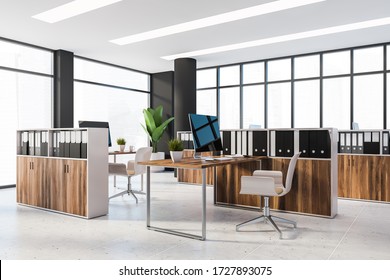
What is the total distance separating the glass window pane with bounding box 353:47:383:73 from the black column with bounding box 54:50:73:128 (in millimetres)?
6716

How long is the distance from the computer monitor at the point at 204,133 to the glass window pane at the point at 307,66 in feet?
14.9

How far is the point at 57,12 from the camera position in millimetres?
5258

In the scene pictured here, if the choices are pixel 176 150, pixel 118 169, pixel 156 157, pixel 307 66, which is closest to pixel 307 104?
pixel 307 66

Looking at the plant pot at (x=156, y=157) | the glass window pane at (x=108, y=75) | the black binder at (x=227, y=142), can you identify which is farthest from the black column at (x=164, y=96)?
the black binder at (x=227, y=142)

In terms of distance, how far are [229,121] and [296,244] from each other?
6139 millimetres

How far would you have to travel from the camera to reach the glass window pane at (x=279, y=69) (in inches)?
318

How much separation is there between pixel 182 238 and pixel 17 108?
550 centimetres

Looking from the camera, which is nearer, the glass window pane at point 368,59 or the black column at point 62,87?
the glass window pane at point 368,59

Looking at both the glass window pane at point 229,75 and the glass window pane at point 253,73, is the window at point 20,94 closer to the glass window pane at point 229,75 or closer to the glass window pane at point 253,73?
the glass window pane at point 229,75

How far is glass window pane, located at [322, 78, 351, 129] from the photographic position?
7363 mm

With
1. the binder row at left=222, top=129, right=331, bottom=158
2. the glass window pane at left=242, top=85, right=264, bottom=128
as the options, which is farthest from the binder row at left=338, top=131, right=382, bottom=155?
the glass window pane at left=242, top=85, right=264, bottom=128

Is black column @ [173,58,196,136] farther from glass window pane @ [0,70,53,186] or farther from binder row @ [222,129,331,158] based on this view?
binder row @ [222,129,331,158]
